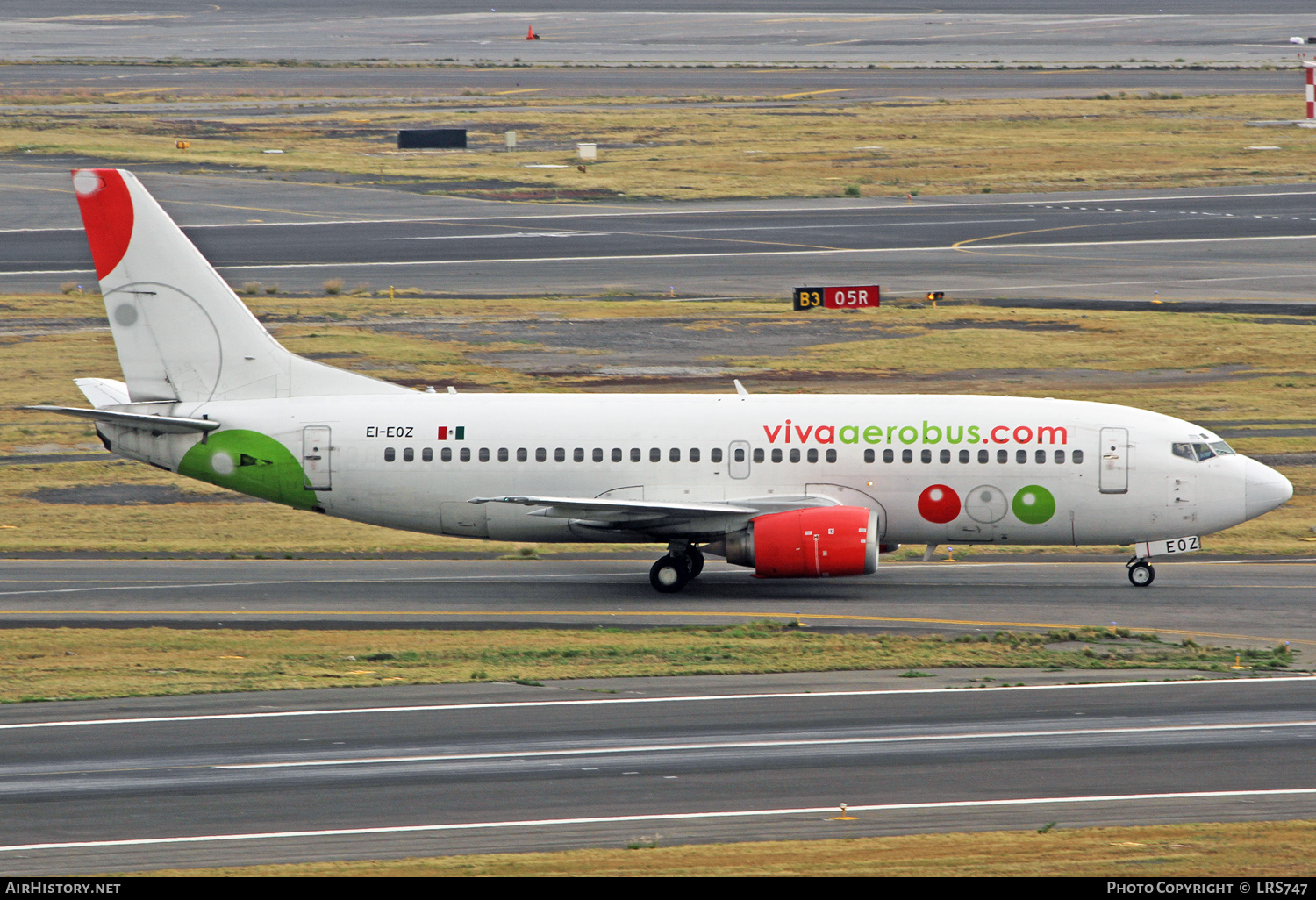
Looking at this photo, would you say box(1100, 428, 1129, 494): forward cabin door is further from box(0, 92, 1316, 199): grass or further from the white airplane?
box(0, 92, 1316, 199): grass

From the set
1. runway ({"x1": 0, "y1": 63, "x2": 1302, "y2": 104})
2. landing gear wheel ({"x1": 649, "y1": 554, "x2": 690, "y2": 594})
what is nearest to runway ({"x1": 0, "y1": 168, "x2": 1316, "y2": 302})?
landing gear wheel ({"x1": 649, "y1": 554, "x2": 690, "y2": 594})

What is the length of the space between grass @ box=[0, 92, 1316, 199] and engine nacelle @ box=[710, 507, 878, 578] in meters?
62.6

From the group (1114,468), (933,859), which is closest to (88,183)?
(1114,468)

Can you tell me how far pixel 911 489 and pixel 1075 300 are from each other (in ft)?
122

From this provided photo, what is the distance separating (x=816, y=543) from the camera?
3684cm

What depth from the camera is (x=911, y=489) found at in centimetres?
3822

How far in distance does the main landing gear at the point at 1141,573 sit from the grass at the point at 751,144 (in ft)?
202

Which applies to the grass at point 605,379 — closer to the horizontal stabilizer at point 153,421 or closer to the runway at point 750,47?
the horizontal stabilizer at point 153,421

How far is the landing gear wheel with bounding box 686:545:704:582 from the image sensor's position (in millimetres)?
38781

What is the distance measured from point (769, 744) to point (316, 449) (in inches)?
673

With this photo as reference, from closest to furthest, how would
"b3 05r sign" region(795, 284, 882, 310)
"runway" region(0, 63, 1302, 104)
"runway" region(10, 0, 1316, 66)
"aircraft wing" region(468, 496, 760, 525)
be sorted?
"aircraft wing" region(468, 496, 760, 525) < "b3 05r sign" region(795, 284, 882, 310) < "runway" region(0, 63, 1302, 104) < "runway" region(10, 0, 1316, 66)

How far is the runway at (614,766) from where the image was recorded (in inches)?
846

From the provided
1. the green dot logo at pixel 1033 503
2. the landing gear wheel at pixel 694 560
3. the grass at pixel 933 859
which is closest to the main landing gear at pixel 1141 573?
the green dot logo at pixel 1033 503

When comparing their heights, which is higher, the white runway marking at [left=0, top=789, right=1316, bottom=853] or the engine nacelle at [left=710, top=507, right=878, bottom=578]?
the engine nacelle at [left=710, top=507, right=878, bottom=578]
